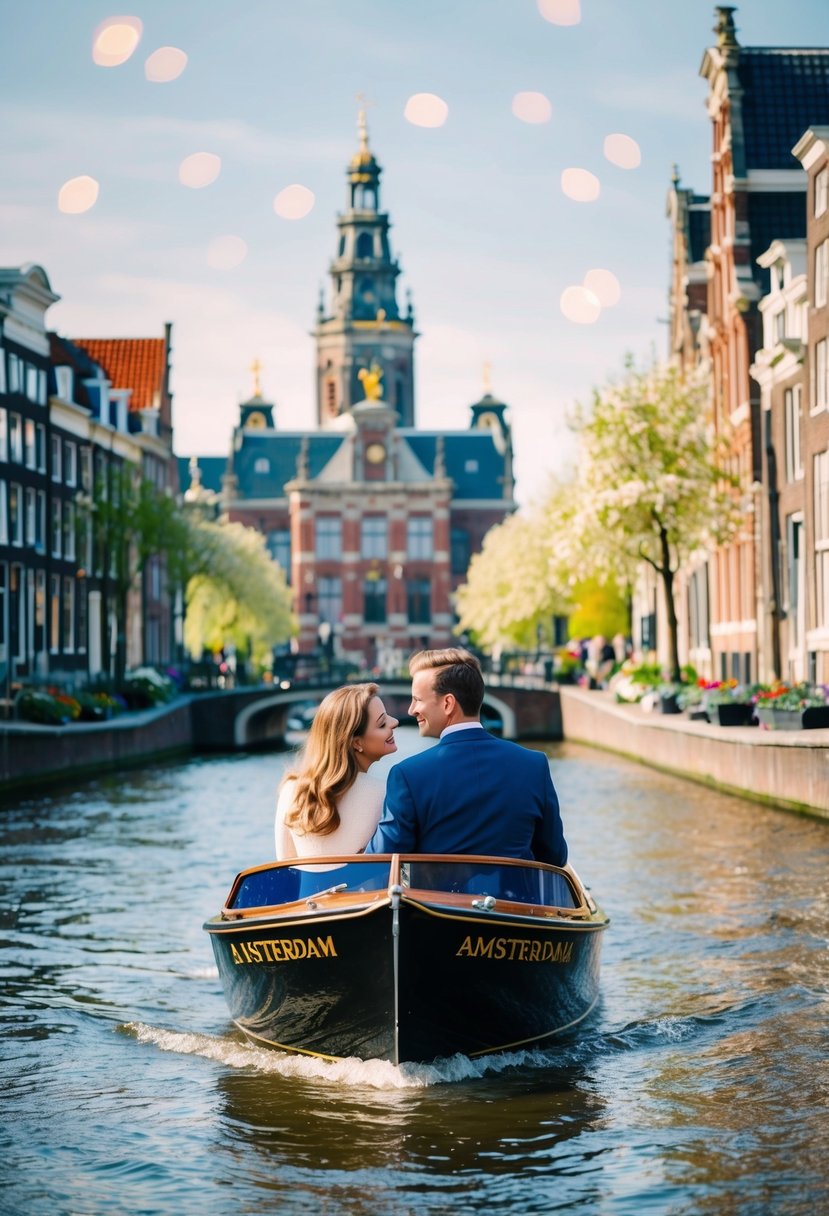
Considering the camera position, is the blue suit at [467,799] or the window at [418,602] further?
the window at [418,602]

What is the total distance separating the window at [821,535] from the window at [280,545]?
87942mm

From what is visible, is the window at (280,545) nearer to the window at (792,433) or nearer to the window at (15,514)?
the window at (15,514)

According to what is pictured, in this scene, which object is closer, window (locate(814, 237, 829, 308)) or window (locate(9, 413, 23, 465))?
window (locate(814, 237, 829, 308))

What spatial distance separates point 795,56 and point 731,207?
4.49m

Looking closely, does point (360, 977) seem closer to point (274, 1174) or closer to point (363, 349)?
point (274, 1174)

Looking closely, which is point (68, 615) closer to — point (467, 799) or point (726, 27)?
point (726, 27)

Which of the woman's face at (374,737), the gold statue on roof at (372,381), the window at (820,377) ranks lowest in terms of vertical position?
the woman's face at (374,737)

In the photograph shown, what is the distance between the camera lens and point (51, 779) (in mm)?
39031

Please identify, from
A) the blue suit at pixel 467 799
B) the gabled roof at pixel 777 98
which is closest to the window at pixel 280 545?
the gabled roof at pixel 777 98

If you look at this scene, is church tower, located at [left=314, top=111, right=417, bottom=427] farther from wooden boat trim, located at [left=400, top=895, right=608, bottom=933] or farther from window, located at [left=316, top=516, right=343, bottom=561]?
wooden boat trim, located at [left=400, top=895, right=608, bottom=933]

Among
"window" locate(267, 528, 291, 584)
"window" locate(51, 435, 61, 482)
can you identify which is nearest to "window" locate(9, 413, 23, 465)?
"window" locate(51, 435, 61, 482)

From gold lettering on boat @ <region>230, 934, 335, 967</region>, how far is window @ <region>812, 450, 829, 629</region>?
27990 millimetres

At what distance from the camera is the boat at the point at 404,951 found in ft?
35.3

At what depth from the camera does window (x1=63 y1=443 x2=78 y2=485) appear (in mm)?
61125
